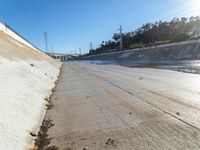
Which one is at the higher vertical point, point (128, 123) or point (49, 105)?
point (128, 123)

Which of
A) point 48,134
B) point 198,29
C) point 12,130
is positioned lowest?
point 48,134

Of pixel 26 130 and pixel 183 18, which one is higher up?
pixel 183 18

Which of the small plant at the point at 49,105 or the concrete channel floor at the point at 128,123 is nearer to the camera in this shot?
the concrete channel floor at the point at 128,123

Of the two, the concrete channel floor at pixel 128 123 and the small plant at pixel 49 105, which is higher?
the concrete channel floor at pixel 128 123

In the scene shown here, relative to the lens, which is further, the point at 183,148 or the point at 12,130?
the point at 12,130

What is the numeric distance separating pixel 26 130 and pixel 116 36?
11797 centimetres

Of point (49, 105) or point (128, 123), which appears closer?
point (128, 123)

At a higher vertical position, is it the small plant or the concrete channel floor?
the concrete channel floor

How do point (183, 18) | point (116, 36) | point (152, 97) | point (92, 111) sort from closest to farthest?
point (92, 111) → point (152, 97) → point (183, 18) → point (116, 36)

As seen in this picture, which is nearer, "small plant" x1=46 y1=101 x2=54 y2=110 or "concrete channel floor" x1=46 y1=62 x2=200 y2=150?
"concrete channel floor" x1=46 y1=62 x2=200 y2=150

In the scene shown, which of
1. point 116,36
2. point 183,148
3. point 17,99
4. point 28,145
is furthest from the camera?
point 116,36

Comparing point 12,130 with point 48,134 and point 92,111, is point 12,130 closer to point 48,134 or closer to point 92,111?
point 48,134

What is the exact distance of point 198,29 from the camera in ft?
255

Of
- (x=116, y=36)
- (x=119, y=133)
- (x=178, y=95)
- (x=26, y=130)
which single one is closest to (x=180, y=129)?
(x=119, y=133)
